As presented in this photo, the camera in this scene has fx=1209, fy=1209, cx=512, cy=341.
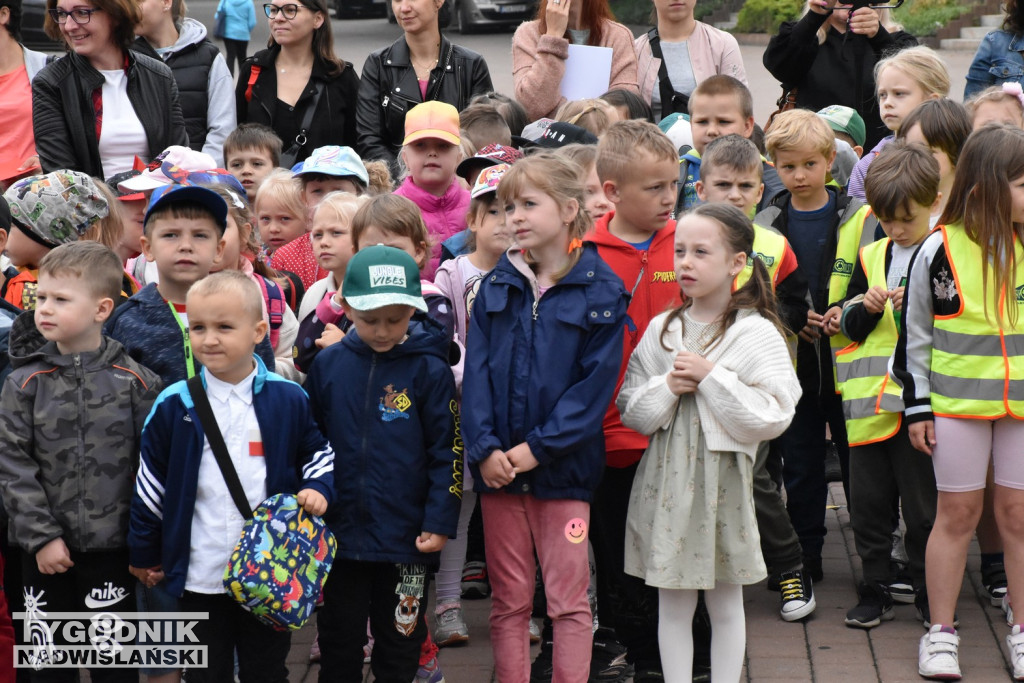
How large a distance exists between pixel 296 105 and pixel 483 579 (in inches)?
124

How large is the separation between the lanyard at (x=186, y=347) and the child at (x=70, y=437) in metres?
0.14

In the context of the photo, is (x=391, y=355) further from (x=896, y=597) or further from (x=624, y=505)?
(x=896, y=597)

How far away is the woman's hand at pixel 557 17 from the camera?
6793 millimetres

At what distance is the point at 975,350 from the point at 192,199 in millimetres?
2836

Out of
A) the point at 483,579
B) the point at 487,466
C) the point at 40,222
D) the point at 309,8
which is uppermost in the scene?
the point at 309,8

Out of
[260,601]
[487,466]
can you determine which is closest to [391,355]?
[487,466]

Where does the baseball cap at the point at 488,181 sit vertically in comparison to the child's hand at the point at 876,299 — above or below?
above

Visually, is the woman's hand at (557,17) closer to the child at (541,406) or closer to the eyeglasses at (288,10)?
the eyeglasses at (288,10)

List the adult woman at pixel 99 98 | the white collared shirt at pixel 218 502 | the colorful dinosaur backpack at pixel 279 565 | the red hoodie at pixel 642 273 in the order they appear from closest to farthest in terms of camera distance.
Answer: the colorful dinosaur backpack at pixel 279 565 < the white collared shirt at pixel 218 502 < the red hoodie at pixel 642 273 < the adult woman at pixel 99 98

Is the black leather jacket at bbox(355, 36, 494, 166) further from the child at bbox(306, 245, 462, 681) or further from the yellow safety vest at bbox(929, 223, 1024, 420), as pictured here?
the yellow safety vest at bbox(929, 223, 1024, 420)

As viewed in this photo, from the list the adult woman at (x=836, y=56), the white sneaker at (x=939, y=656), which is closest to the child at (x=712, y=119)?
the adult woman at (x=836, y=56)

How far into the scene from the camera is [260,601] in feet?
11.9

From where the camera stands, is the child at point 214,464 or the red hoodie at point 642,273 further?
the red hoodie at point 642,273

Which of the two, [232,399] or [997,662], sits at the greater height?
[232,399]
